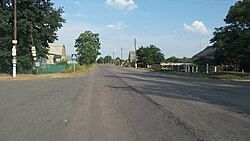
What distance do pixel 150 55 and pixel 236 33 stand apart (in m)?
68.4

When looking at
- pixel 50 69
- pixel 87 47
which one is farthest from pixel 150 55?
pixel 50 69

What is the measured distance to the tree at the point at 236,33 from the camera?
46875 millimetres

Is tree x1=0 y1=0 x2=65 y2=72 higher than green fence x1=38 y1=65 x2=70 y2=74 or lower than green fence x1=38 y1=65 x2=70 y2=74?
higher

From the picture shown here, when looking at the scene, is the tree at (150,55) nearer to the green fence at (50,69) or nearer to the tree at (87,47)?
the tree at (87,47)

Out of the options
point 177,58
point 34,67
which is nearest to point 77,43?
point 177,58

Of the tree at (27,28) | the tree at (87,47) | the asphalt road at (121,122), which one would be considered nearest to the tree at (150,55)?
the tree at (87,47)

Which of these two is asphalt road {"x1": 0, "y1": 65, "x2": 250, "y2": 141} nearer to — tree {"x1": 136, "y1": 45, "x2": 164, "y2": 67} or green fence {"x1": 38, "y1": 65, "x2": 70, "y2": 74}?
green fence {"x1": 38, "y1": 65, "x2": 70, "y2": 74}

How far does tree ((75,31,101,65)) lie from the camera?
128 m

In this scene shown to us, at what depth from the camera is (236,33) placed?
49.9 metres

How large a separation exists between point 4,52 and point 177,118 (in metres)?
34.9

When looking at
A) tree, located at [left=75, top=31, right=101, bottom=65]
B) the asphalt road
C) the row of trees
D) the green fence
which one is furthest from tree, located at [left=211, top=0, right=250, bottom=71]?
tree, located at [left=75, top=31, right=101, bottom=65]

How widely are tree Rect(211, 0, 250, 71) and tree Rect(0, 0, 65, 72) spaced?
65.6 feet

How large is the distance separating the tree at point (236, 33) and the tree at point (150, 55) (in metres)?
63.6

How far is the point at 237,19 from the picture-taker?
49438mm
